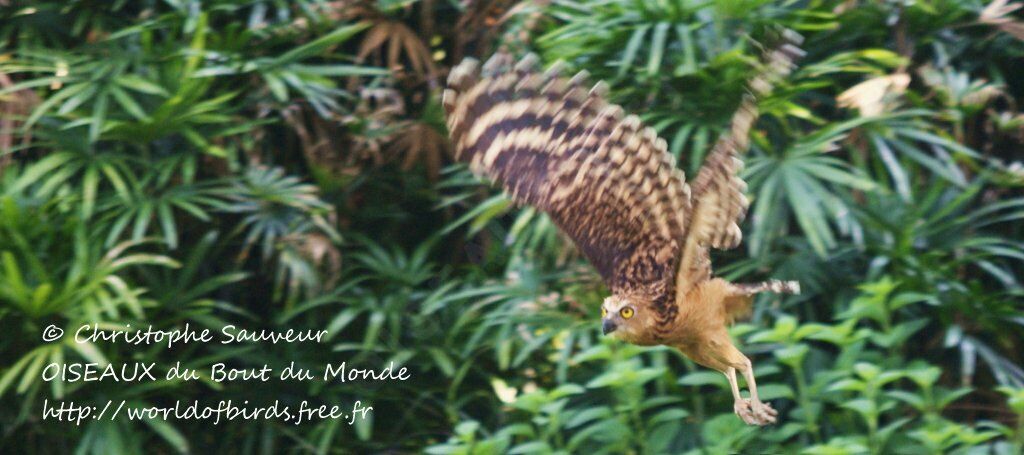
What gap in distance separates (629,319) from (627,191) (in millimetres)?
264


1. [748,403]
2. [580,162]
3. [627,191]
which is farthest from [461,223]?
[748,403]

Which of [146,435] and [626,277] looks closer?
[626,277]

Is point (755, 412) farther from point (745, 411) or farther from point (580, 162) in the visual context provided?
point (580, 162)

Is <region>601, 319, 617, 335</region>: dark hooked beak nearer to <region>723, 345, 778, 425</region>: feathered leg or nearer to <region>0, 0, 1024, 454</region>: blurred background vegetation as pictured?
<region>723, 345, 778, 425</region>: feathered leg

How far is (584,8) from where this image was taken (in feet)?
9.80

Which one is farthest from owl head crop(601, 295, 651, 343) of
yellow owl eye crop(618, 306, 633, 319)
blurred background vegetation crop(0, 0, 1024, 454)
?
blurred background vegetation crop(0, 0, 1024, 454)

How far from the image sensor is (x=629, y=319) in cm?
164

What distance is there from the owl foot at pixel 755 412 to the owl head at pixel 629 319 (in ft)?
0.71

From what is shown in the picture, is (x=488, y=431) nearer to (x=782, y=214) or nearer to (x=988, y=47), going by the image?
(x=782, y=214)

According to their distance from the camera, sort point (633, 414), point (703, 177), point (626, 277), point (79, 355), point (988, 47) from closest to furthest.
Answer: point (703, 177), point (626, 277), point (633, 414), point (79, 355), point (988, 47)

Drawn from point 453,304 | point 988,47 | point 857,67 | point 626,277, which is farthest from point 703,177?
point 988,47

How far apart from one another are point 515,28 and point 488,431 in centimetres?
109

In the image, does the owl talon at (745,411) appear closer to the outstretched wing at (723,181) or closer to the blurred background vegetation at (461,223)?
the outstretched wing at (723,181)

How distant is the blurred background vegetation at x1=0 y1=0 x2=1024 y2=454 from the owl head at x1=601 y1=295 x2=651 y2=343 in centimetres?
90
